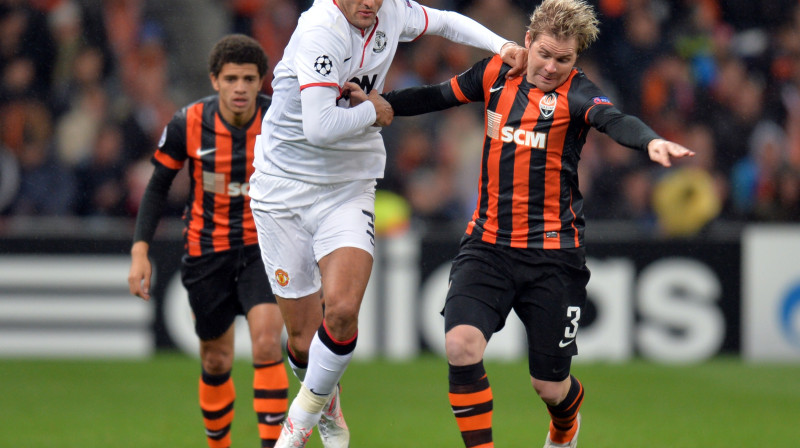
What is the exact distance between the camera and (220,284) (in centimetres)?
624

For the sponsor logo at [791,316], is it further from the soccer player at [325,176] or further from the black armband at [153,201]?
the black armband at [153,201]

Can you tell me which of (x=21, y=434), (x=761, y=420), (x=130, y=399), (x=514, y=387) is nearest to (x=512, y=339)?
(x=514, y=387)

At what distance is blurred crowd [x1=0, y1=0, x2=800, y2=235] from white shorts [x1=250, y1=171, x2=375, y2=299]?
566 centimetres

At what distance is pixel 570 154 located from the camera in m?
5.27

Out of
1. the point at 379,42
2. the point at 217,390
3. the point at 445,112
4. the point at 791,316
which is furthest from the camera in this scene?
the point at 445,112

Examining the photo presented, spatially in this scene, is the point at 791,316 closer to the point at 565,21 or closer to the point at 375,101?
the point at 565,21

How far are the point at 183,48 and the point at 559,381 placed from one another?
28.8 ft

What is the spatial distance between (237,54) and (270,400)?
6.11 feet

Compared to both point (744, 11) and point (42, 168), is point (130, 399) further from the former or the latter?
point (744, 11)

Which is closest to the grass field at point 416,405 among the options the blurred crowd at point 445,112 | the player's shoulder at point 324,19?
the blurred crowd at point 445,112

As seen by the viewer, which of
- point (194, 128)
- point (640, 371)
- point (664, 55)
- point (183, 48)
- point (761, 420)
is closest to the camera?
point (194, 128)

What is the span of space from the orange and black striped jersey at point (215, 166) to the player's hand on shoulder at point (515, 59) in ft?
5.28

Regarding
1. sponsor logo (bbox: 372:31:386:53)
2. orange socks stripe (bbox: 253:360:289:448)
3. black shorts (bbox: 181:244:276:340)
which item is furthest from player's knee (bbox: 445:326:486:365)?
black shorts (bbox: 181:244:276:340)

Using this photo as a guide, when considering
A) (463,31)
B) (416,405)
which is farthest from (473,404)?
(416,405)
